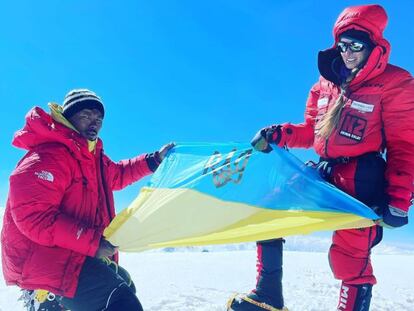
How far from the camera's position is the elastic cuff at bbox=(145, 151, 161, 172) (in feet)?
18.8

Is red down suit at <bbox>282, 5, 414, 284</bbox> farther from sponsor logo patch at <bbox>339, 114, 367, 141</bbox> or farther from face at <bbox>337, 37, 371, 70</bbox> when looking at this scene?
face at <bbox>337, 37, 371, 70</bbox>

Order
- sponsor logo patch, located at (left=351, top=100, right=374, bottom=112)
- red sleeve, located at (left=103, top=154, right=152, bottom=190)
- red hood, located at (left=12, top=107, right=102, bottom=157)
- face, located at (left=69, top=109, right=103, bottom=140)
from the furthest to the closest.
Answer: red sleeve, located at (left=103, top=154, right=152, bottom=190) → face, located at (left=69, top=109, right=103, bottom=140) → red hood, located at (left=12, top=107, right=102, bottom=157) → sponsor logo patch, located at (left=351, top=100, right=374, bottom=112)

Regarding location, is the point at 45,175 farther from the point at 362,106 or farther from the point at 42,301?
the point at 362,106

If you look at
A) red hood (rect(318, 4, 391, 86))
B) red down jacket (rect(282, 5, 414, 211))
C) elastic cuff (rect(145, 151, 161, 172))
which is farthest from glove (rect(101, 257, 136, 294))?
red hood (rect(318, 4, 391, 86))

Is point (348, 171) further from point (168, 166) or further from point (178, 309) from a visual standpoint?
point (178, 309)

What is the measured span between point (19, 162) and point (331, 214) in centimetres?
295

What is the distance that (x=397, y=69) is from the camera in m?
3.98

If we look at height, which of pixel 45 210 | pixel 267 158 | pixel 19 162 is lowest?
pixel 45 210

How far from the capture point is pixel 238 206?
409 centimetres

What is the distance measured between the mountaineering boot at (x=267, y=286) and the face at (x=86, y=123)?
2142 mm

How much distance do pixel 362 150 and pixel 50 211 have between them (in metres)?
2.87

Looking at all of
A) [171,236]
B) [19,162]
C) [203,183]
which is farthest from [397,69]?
[19,162]

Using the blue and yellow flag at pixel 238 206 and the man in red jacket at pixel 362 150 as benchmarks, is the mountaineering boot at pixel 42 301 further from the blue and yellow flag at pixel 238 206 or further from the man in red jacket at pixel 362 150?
the man in red jacket at pixel 362 150

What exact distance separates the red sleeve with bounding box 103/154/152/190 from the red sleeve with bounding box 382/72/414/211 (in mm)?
3052
